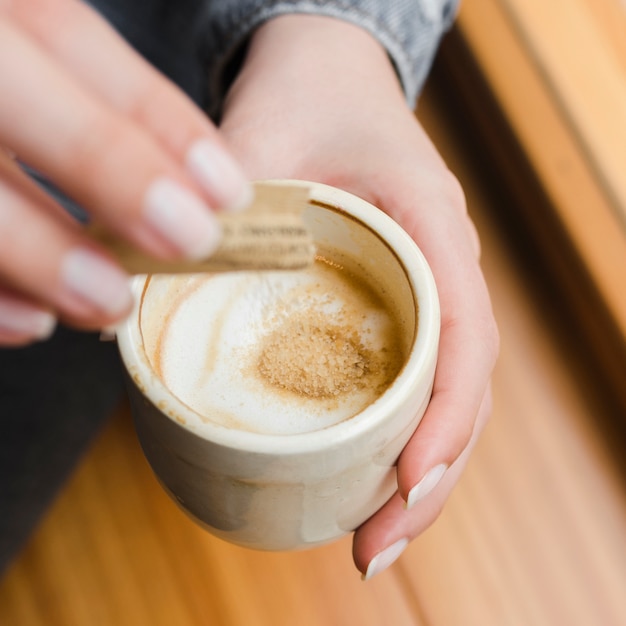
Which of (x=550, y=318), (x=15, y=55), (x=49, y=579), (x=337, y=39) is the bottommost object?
(x=49, y=579)

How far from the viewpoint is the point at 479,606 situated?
0.75 metres

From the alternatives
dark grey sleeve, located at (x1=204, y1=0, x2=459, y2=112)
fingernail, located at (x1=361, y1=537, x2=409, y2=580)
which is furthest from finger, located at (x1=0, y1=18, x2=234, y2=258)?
dark grey sleeve, located at (x1=204, y1=0, x2=459, y2=112)

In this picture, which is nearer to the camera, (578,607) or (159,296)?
(159,296)

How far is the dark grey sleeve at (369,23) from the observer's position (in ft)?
2.45

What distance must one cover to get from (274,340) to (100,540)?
44cm

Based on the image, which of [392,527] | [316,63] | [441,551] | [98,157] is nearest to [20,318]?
[98,157]

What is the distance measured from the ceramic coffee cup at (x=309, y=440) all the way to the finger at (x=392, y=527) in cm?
2

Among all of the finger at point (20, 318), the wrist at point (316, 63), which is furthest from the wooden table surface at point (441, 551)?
the finger at point (20, 318)

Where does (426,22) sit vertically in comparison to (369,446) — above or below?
above

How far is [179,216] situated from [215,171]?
0.03 metres

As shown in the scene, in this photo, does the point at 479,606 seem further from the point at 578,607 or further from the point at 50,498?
the point at 50,498

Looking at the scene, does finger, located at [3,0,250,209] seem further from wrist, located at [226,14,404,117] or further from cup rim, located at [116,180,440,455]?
wrist, located at [226,14,404,117]

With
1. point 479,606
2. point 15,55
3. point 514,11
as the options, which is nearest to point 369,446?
point 15,55

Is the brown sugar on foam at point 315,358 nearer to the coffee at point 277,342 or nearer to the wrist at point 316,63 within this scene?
the coffee at point 277,342
